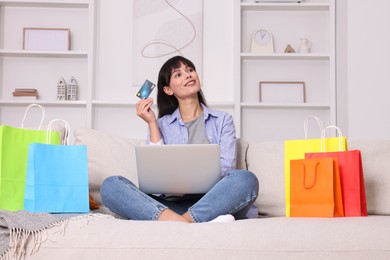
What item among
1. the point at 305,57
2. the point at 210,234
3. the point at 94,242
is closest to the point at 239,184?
the point at 210,234

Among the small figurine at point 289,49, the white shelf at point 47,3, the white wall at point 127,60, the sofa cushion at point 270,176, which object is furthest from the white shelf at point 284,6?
the sofa cushion at point 270,176

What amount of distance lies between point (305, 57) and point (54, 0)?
1.97m

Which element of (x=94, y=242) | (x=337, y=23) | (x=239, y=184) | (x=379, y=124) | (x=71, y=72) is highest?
(x=337, y=23)

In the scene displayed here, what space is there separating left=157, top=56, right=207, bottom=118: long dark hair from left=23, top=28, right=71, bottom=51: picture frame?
5.99 feet

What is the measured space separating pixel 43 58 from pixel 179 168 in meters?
2.90

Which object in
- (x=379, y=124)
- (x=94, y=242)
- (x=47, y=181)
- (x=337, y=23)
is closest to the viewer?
(x=94, y=242)

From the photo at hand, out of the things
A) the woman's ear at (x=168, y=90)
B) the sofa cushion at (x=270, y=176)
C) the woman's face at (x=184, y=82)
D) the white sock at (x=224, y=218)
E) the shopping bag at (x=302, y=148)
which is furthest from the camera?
the woman's ear at (x=168, y=90)

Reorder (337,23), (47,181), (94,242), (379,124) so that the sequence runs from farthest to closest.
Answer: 1. (337,23)
2. (379,124)
3. (47,181)
4. (94,242)

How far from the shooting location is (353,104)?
418 centimetres

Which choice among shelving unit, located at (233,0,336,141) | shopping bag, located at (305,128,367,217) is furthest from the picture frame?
shopping bag, located at (305,128,367,217)

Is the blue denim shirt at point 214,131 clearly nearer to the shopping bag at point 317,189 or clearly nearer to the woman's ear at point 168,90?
the woman's ear at point 168,90

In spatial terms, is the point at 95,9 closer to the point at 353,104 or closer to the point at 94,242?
the point at 353,104

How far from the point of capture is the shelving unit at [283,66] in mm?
4812

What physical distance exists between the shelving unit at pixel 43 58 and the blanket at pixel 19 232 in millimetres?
2878
